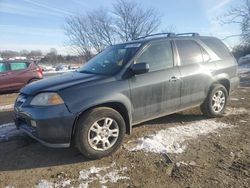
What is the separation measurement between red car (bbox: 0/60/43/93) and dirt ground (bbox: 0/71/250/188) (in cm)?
773

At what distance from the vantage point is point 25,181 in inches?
144

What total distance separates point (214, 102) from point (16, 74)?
927 centimetres

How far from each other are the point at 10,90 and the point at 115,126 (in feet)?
31.2

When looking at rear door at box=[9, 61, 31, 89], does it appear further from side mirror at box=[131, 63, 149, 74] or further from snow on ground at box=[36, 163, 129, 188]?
snow on ground at box=[36, 163, 129, 188]

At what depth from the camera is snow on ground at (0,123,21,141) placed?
Result: 17.6ft

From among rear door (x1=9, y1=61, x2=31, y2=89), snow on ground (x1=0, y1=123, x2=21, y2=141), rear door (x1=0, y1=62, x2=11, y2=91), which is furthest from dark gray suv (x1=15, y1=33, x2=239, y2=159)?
rear door (x1=0, y1=62, x2=11, y2=91)

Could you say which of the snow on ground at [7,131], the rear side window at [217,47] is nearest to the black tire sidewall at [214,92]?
the rear side window at [217,47]

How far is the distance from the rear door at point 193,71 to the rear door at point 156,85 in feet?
0.67

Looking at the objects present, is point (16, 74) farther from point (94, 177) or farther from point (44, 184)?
point (94, 177)

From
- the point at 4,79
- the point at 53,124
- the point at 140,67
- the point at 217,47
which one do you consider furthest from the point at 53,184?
the point at 4,79

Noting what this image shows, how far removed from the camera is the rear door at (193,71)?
5.41 meters

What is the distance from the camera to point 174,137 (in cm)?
498

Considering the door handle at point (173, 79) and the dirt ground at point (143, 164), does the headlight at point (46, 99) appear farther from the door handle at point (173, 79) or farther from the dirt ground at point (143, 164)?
the door handle at point (173, 79)

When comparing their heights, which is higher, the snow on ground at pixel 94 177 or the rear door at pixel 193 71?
the rear door at pixel 193 71
